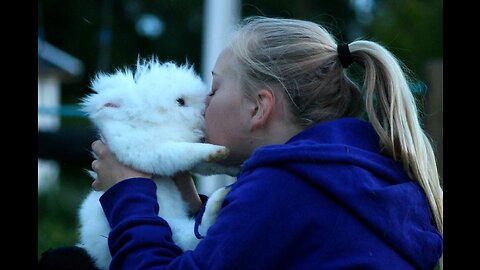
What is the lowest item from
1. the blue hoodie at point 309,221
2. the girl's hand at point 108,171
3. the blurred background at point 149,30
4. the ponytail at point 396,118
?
the blurred background at point 149,30

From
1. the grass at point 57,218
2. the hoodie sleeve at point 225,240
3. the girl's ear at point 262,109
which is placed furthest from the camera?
the grass at point 57,218

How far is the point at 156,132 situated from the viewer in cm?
202

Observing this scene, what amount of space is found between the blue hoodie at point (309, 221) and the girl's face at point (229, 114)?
0.93ft

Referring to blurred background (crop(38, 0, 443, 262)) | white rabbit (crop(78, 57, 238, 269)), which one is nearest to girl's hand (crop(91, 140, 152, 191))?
white rabbit (crop(78, 57, 238, 269))

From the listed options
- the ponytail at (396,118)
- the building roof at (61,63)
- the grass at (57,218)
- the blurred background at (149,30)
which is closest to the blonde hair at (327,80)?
the ponytail at (396,118)

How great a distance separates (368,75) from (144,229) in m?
0.72

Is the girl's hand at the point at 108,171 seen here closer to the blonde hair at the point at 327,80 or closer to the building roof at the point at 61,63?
the blonde hair at the point at 327,80

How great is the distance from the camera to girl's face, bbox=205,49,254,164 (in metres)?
2.01

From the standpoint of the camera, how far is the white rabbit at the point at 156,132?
1968 mm

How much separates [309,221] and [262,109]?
429mm

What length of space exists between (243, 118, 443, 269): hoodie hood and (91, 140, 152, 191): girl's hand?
15.0 inches

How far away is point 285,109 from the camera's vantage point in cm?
196

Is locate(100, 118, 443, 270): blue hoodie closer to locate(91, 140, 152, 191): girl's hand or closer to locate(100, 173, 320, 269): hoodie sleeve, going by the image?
locate(100, 173, 320, 269): hoodie sleeve

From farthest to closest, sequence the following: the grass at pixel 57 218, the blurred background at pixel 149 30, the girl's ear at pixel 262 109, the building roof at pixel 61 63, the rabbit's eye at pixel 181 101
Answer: the building roof at pixel 61 63, the blurred background at pixel 149 30, the grass at pixel 57 218, the rabbit's eye at pixel 181 101, the girl's ear at pixel 262 109
